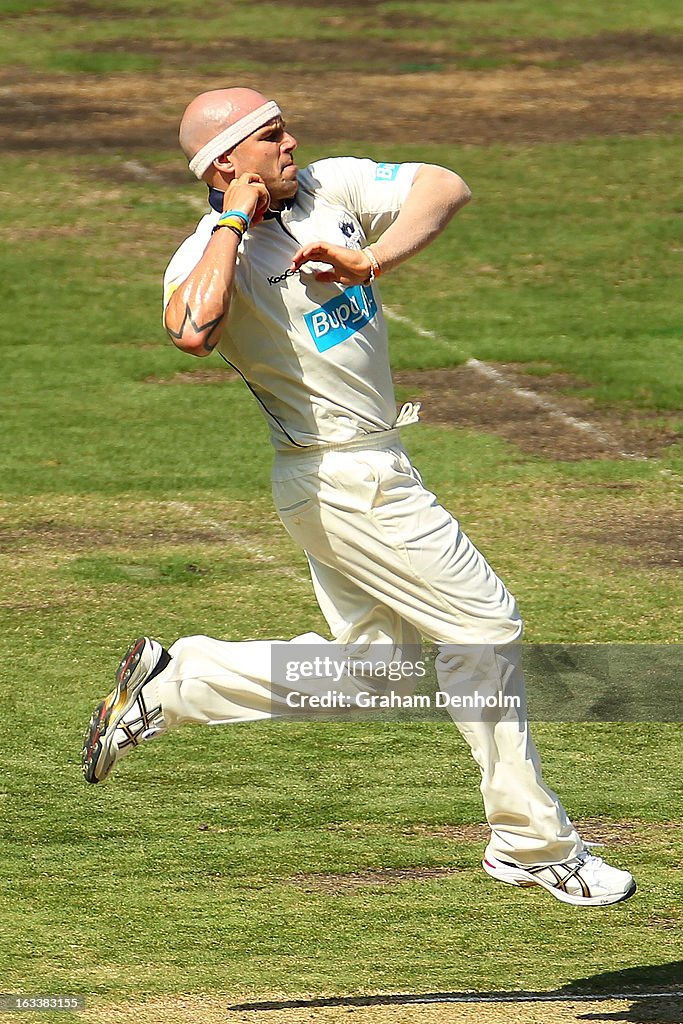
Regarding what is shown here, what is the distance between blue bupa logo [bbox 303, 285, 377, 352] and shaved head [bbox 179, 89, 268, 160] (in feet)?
1.97

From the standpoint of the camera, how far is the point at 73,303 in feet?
49.5

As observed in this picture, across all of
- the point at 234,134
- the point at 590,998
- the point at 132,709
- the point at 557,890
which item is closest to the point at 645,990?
the point at 590,998

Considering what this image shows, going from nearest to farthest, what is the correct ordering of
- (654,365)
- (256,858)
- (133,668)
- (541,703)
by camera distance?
(133,668) → (256,858) → (541,703) → (654,365)

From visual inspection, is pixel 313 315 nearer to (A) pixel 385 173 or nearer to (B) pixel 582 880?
(A) pixel 385 173

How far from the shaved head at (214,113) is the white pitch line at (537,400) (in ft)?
21.7

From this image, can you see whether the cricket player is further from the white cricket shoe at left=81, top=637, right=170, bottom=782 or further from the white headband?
the white cricket shoe at left=81, top=637, right=170, bottom=782

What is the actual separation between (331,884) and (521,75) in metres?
Result: 17.0

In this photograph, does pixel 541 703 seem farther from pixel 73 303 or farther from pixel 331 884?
pixel 73 303

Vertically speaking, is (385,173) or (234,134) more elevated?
(234,134)

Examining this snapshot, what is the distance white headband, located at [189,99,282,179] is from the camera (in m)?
5.29

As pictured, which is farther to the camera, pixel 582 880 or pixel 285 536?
pixel 285 536

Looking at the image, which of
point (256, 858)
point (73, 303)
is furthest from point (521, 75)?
point (256, 858)

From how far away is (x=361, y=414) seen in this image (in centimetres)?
544

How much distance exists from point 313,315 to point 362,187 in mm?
469
